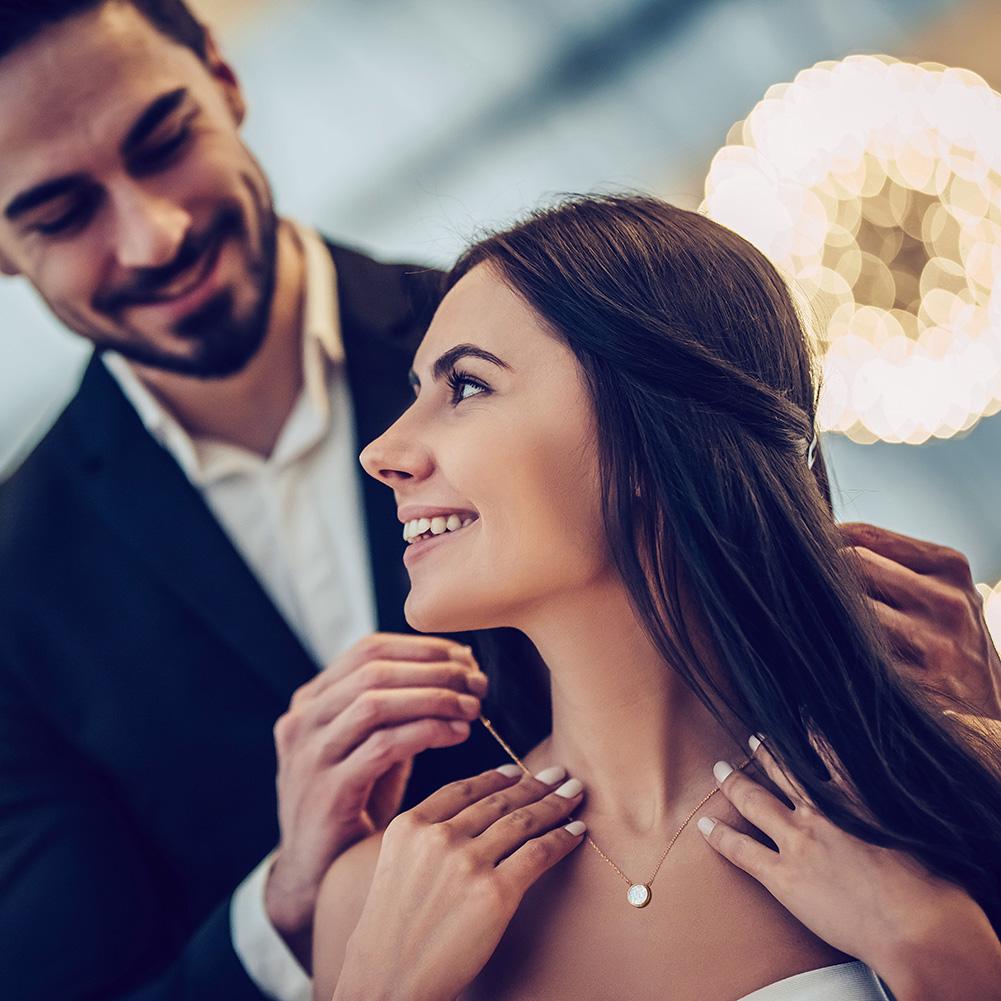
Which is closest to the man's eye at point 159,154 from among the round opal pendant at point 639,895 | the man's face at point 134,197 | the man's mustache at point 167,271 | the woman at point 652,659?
the man's face at point 134,197

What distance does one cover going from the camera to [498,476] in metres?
1.11

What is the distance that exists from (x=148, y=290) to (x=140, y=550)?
415mm

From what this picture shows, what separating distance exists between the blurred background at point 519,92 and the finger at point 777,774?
3.97ft

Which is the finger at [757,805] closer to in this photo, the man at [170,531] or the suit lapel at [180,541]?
the man at [170,531]

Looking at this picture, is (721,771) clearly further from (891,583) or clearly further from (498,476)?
(498,476)

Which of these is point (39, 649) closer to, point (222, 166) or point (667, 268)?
point (222, 166)

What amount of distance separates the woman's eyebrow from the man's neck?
66 centimetres

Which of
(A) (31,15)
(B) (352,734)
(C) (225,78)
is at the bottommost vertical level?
(B) (352,734)

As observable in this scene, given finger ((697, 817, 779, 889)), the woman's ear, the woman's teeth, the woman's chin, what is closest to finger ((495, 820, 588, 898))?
finger ((697, 817, 779, 889))

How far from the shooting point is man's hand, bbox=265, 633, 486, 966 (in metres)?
1.32

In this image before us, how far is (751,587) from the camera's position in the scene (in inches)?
43.6

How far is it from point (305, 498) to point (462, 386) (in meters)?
0.67

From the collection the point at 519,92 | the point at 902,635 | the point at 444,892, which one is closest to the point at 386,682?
the point at 444,892

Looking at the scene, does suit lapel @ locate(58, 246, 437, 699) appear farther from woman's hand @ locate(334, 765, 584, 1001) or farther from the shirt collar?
woman's hand @ locate(334, 765, 584, 1001)
